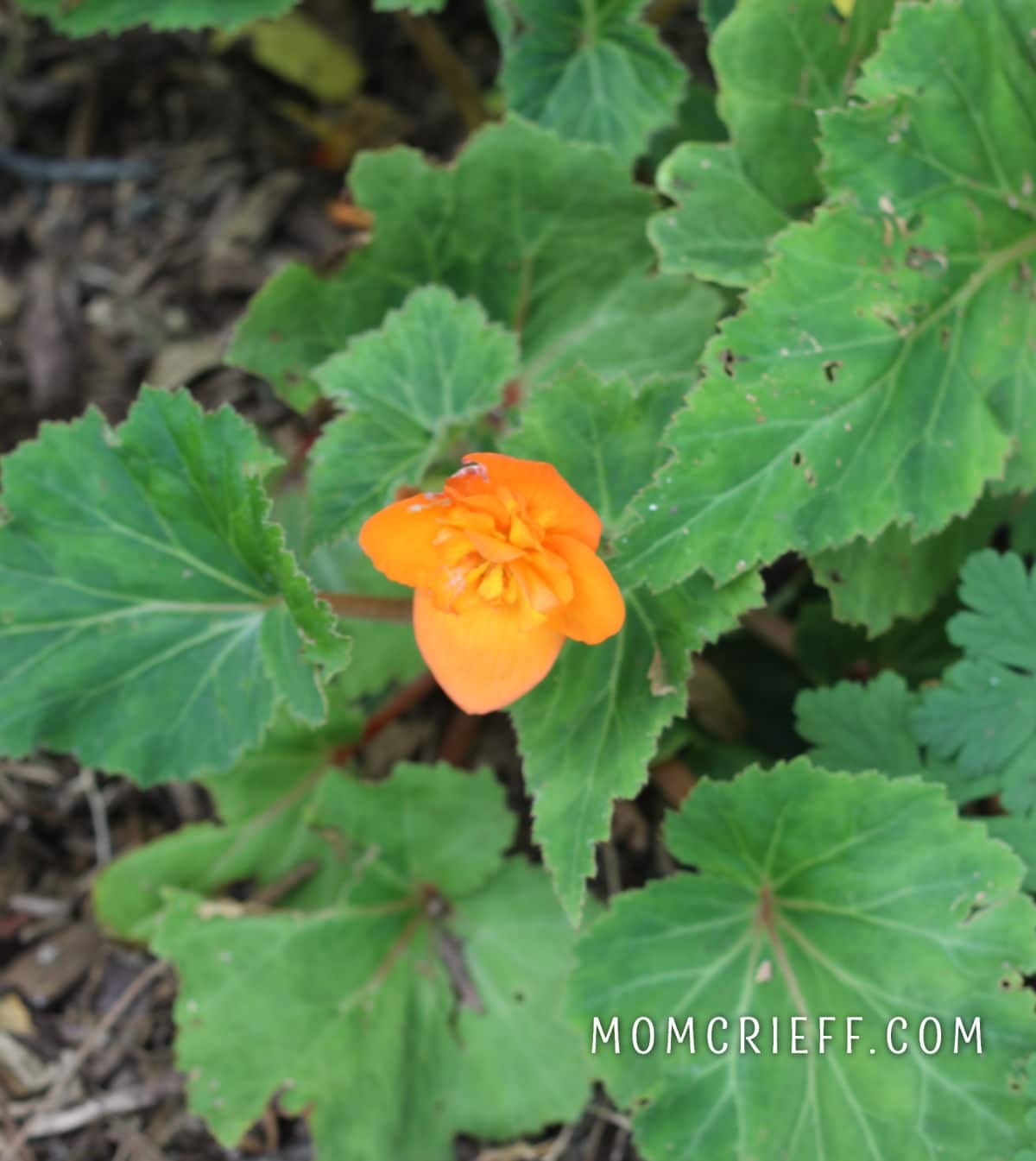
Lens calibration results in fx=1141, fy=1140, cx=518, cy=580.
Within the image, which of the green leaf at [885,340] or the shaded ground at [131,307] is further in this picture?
the shaded ground at [131,307]

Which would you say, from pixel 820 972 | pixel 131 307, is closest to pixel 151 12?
pixel 131 307

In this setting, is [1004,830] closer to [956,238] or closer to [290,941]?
[956,238]

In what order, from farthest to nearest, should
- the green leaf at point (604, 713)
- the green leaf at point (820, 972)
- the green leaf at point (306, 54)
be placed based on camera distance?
the green leaf at point (306, 54), the green leaf at point (820, 972), the green leaf at point (604, 713)

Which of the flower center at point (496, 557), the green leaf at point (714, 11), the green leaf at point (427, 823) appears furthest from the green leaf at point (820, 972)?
the green leaf at point (714, 11)

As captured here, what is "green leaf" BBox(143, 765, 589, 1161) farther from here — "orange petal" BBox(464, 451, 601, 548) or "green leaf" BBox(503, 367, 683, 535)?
"orange petal" BBox(464, 451, 601, 548)

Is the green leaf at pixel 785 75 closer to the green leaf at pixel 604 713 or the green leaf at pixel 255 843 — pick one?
the green leaf at pixel 604 713
